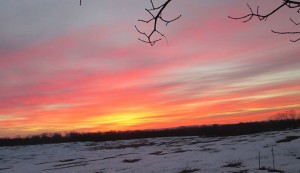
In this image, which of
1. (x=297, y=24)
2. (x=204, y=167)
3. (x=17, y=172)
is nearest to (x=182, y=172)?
(x=204, y=167)

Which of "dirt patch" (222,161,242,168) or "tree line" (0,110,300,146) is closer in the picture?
"dirt patch" (222,161,242,168)

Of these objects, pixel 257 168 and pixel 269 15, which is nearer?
pixel 269 15

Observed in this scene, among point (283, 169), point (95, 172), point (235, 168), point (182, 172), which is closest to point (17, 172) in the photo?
point (95, 172)

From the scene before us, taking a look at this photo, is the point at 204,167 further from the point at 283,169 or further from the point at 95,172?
the point at 95,172

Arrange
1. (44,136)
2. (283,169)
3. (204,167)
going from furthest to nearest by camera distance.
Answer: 1. (44,136)
2. (204,167)
3. (283,169)

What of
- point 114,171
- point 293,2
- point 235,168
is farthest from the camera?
point 114,171

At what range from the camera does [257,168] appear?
2014 centimetres

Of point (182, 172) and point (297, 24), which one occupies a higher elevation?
point (297, 24)

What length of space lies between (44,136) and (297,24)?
15054cm

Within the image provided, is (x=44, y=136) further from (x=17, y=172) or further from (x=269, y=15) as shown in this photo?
(x=269, y=15)

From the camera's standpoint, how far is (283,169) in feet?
62.6

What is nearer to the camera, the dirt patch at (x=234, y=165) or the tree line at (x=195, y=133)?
the dirt patch at (x=234, y=165)

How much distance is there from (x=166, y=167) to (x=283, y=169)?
26.7 ft

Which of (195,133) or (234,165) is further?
(195,133)
